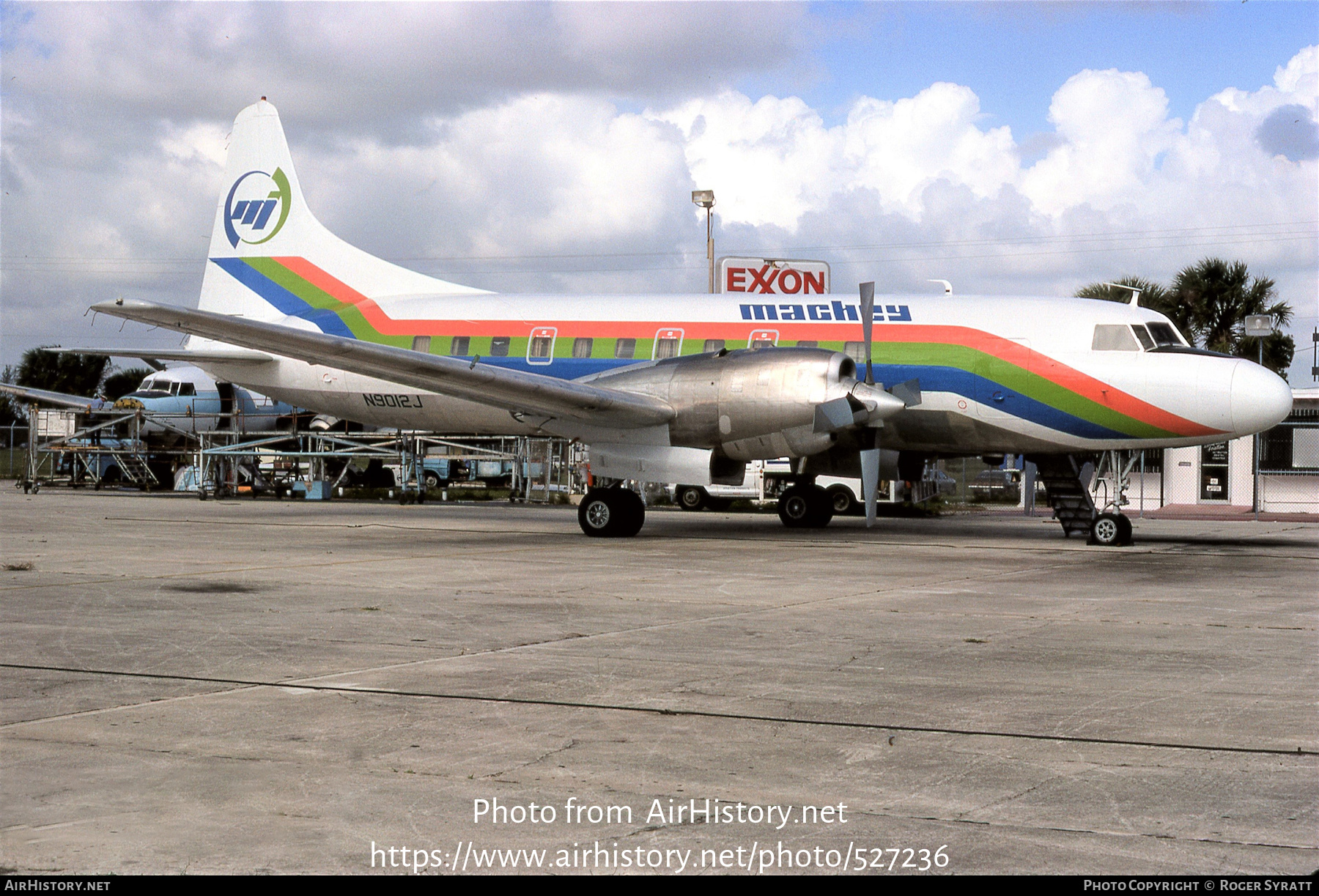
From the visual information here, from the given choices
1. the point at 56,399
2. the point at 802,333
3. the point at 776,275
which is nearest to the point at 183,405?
the point at 56,399

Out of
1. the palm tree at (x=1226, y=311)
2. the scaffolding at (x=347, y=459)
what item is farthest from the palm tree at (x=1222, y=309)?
the scaffolding at (x=347, y=459)

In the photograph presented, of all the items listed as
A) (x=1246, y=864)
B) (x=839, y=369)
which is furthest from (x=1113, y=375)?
(x=1246, y=864)

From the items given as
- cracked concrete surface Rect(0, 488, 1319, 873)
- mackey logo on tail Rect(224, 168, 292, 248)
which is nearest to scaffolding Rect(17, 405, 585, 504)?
mackey logo on tail Rect(224, 168, 292, 248)

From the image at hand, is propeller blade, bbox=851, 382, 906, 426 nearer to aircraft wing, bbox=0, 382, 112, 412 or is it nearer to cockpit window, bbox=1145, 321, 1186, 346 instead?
cockpit window, bbox=1145, 321, 1186, 346

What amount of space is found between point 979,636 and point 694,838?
529cm

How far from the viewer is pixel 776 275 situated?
124 ft

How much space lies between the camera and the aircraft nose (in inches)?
663

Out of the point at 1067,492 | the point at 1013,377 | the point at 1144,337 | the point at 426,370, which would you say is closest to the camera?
the point at 426,370

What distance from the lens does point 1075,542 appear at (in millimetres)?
18984

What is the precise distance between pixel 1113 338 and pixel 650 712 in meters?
13.8

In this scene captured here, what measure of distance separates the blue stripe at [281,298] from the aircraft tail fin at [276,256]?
0.01 m

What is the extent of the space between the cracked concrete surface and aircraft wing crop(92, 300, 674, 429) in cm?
364

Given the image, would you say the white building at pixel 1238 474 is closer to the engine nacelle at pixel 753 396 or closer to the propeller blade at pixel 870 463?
Result: the propeller blade at pixel 870 463

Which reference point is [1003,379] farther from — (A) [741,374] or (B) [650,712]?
(B) [650,712]
